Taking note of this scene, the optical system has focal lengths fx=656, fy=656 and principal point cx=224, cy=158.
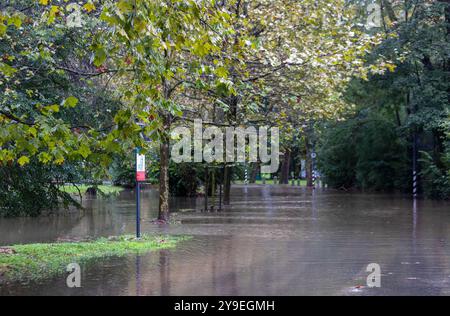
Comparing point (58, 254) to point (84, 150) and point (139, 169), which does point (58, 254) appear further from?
point (84, 150)

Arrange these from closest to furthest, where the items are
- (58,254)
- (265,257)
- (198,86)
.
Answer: (198,86), (265,257), (58,254)

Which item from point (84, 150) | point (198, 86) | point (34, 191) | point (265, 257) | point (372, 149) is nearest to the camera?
point (84, 150)

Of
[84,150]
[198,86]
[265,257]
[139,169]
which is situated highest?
[198,86]

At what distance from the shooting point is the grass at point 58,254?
10.8m

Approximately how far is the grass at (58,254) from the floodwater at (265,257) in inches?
19.9

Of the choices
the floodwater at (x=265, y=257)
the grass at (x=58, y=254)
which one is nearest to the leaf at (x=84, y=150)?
the floodwater at (x=265, y=257)

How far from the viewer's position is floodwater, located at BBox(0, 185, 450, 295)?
954 cm

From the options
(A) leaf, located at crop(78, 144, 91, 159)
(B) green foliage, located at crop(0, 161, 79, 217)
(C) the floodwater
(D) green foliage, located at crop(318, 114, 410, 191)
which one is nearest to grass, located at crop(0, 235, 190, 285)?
(C) the floodwater

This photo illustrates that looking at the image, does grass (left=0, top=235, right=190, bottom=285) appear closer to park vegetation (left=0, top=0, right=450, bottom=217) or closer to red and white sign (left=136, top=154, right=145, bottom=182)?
red and white sign (left=136, top=154, right=145, bottom=182)

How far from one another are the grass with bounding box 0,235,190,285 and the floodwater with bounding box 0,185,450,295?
0.51 metres

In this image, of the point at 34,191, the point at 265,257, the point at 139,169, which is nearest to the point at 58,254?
the point at 139,169

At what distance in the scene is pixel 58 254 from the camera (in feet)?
42.7

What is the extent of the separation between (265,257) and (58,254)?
4107 mm
